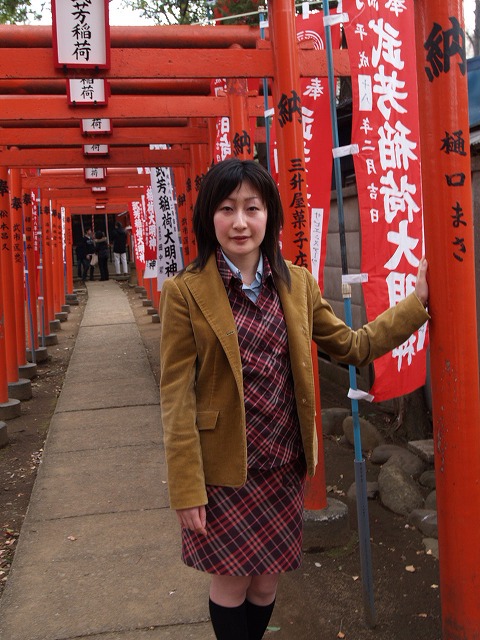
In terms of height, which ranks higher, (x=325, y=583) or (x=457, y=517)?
(x=457, y=517)

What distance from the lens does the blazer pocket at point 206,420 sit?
7.27ft

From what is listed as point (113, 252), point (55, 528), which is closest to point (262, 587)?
point (55, 528)

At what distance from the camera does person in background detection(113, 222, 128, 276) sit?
94.5 ft

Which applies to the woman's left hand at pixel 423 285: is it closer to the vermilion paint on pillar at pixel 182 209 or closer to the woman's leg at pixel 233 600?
the woman's leg at pixel 233 600

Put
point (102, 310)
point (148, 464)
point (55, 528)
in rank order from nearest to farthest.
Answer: point (55, 528) → point (148, 464) → point (102, 310)

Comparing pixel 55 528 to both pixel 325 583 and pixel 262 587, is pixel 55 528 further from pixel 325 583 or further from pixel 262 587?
pixel 262 587

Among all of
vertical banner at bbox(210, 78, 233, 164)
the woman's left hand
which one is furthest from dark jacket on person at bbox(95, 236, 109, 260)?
the woman's left hand

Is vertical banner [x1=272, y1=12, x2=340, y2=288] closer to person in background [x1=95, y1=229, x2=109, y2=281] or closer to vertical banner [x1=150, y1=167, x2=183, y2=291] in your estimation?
vertical banner [x1=150, y1=167, x2=183, y2=291]

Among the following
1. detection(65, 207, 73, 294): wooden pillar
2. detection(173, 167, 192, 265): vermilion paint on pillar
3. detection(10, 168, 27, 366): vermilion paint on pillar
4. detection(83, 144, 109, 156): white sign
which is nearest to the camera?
detection(83, 144, 109, 156): white sign

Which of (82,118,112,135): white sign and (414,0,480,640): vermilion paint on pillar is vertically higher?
(82,118,112,135): white sign

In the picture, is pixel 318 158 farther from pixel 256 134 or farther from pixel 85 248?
pixel 85 248

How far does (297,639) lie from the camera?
127 inches

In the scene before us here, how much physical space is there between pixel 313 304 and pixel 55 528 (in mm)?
2873

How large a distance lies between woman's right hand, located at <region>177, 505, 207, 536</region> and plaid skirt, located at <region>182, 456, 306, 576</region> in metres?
0.06
